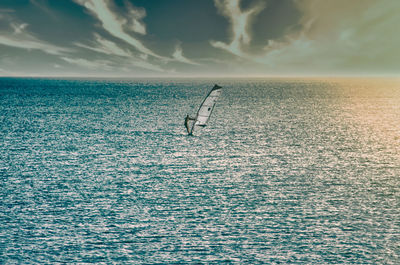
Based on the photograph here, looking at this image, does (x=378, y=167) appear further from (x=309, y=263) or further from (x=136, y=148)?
(x=136, y=148)

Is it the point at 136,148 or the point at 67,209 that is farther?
the point at 136,148

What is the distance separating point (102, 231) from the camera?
2388 centimetres

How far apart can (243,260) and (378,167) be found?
28.9 m

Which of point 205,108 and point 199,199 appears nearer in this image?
point 199,199

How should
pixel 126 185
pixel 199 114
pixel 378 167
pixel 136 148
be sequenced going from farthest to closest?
pixel 199 114, pixel 136 148, pixel 378 167, pixel 126 185

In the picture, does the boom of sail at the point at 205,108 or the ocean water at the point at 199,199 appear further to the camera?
the boom of sail at the point at 205,108

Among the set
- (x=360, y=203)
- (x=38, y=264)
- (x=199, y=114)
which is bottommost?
(x=38, y=264)

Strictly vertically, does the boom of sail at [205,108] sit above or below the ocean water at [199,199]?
above

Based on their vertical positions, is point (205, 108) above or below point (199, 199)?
above

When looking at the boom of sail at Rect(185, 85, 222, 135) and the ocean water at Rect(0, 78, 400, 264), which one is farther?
the boom of sail at Rect(185, 85, 222, 135)

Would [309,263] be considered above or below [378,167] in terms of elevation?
below

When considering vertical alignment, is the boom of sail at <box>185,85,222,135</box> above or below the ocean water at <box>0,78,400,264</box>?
above

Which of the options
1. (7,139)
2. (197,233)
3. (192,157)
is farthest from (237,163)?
(7,139)

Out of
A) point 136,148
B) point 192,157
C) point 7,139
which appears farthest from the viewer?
point 7,139
